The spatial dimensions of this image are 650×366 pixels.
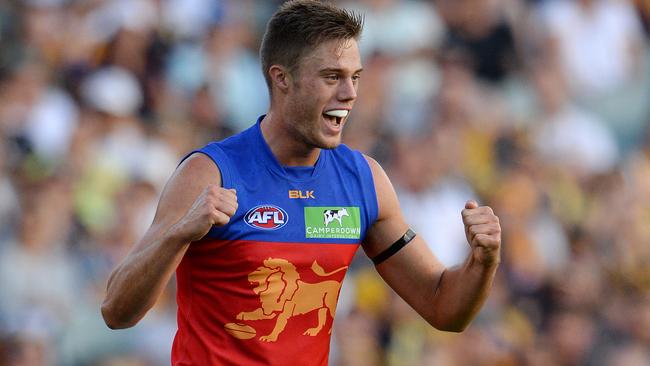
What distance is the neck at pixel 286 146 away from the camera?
4414mm

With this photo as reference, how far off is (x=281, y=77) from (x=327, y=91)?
25cm

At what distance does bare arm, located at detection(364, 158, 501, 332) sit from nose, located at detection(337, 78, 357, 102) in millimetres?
439

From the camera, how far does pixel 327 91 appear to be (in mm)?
4285

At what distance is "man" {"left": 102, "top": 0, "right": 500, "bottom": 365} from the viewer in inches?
163

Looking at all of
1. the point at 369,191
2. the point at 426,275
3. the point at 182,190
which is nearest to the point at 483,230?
the point at 426,275

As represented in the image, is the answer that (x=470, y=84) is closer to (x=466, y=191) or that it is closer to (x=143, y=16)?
(x=466, y=191)

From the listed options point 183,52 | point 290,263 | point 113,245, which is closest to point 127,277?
point 290,263

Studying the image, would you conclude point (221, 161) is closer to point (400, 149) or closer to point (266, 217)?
point (266, 217)

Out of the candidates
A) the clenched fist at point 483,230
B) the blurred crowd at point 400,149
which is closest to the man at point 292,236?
the clenched fist at point 483,230

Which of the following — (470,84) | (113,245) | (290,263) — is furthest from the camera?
(470,84)

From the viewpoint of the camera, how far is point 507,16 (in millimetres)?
9531

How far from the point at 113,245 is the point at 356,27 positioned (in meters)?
4.09

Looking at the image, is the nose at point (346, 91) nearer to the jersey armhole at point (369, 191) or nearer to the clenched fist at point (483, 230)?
the jersey armhole at point (369, 191)

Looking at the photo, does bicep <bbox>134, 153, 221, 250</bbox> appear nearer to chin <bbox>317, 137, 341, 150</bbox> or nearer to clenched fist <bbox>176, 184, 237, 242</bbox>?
clenched fist <bbox>176, 184, 237, 242</bbox>
